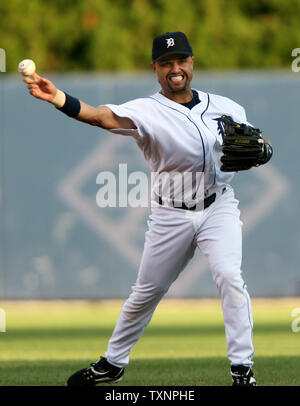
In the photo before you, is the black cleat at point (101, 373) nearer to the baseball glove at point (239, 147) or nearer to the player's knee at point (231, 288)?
the player's knee at point (231, 288)

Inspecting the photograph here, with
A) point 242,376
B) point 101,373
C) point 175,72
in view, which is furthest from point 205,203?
point 101,373

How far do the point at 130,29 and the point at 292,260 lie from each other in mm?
7420

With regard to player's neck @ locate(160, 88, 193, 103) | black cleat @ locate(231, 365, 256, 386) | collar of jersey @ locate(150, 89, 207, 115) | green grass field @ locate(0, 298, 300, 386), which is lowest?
black cleat @ locate(231, 365, 256, 386)

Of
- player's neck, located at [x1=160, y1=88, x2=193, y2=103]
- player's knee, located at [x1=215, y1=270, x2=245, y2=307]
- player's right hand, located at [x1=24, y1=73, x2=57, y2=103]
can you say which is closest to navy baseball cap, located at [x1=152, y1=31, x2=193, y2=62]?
player's neck, located at [x1=160, y1=88, x2=193, y2=103]

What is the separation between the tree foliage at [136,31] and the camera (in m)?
20.1

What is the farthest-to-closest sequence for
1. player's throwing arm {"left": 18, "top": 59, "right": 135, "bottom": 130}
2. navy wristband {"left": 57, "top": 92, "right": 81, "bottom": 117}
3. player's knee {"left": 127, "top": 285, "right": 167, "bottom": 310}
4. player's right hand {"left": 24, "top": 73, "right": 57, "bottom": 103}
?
player's knee {"left": 127, "top": 285, "right": 167, "bottom": 310} < navy wristband {"left": 57, "top": 92, "right": 81, "bottom": 117} < player's right hand {"left": 24, "top": 73, "right": 57, "bottom": 103} < player's throwing arm {"left": 18, "top": 59, "right": 135, "bottom": 130}

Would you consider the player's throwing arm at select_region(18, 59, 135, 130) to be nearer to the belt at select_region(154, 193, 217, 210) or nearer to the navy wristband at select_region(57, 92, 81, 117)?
the navy wristband at select_region(57, 92, 81, 117)

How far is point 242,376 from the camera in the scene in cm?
600

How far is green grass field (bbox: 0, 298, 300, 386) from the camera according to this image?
691cm

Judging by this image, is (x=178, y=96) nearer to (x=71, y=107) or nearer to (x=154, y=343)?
(x=71, y=107)

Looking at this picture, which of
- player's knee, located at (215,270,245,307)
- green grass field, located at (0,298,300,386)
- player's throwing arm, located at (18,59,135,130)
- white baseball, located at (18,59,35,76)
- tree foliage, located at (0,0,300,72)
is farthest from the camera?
tree foliage, located at (0,0,300,72)

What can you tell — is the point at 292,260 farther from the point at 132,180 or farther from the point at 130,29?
the point at 130,29

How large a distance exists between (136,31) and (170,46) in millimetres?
14183

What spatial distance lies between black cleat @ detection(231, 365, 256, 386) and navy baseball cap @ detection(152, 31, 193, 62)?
6.53ft
